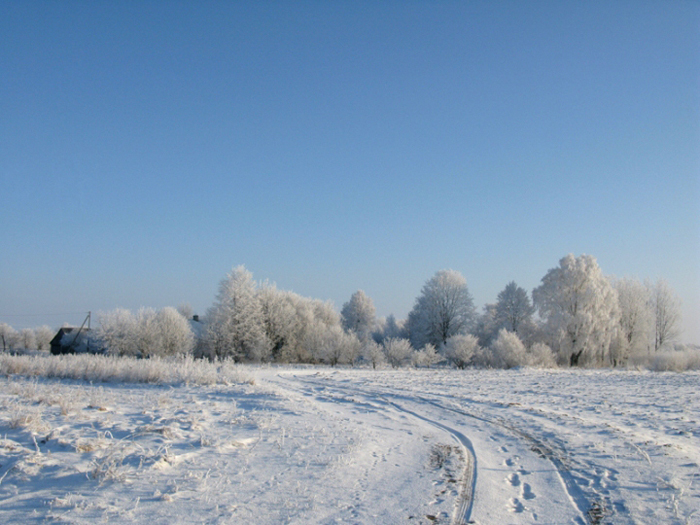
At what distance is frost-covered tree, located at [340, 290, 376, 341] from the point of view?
6644 centimetres

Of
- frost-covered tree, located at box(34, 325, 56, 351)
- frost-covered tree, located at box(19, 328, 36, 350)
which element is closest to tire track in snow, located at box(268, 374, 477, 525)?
frost-covered tree, located at box(34, 325, 56, 351)

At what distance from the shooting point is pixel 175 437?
256 inches

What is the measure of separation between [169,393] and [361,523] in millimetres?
9800

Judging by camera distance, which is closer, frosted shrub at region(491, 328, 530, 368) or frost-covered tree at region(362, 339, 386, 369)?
frosted shrub at region(491, 328, 530, 368)

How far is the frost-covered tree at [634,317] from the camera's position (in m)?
41.4

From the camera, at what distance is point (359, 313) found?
67.1 metres

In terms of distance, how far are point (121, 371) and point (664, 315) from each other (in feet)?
167

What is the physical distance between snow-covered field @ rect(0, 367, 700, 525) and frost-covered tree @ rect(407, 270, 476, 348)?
36.6 meters

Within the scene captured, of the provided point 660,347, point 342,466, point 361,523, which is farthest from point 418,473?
point 660,347

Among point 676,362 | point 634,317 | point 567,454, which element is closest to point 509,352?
point 676,362

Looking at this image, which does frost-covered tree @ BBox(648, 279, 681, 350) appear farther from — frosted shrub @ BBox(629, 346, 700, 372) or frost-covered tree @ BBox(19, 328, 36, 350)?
frost-covered tree @ BBox(19, 328, 36, 350)

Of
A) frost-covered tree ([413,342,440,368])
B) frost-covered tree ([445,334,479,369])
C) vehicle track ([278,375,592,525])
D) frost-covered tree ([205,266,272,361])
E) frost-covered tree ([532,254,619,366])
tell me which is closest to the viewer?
vehicle track ([278,375,592,525])

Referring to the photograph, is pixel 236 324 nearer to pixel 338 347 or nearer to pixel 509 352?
pixel 338 347

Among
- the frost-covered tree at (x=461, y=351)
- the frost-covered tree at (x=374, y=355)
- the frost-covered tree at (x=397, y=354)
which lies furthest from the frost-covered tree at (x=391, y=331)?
the frost-covered tree at (x=461, y=351)
